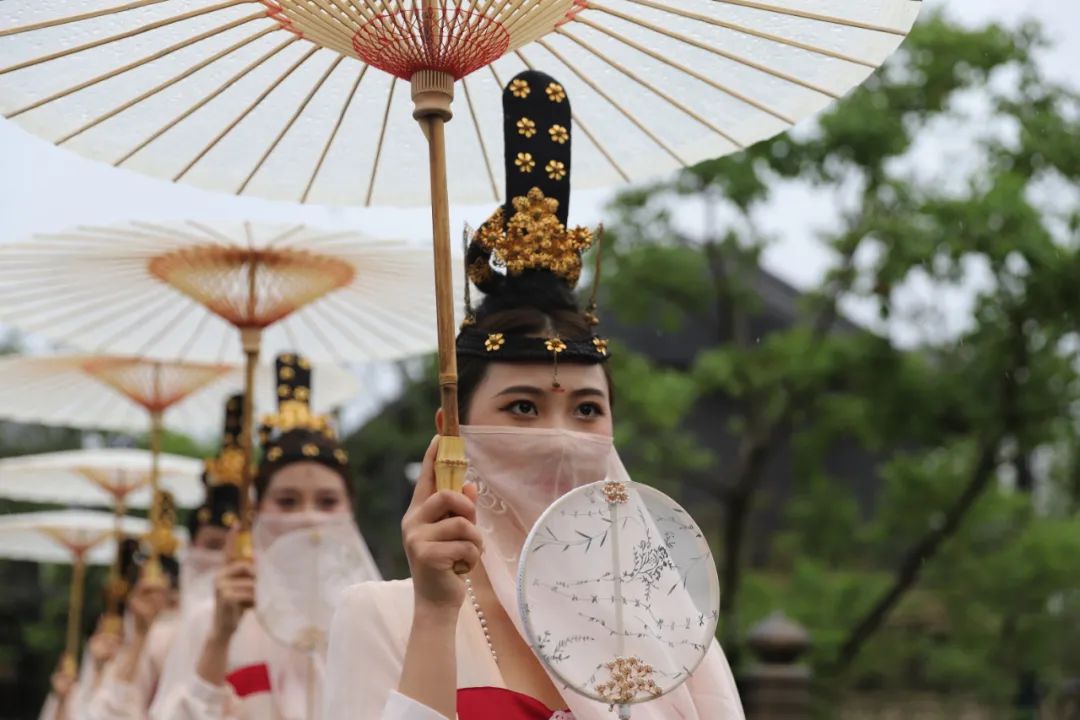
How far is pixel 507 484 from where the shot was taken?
2781mm

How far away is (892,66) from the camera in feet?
39.7

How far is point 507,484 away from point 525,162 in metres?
0.65

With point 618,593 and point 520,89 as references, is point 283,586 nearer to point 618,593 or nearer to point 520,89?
point 520,89

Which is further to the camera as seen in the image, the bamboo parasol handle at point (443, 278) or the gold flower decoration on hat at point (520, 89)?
the gold flower decoration on hat at point (520, 89)

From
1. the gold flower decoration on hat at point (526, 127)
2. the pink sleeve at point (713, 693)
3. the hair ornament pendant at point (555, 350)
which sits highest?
the gold flower decoration on hat at point (526, 127)

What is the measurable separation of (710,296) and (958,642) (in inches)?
144

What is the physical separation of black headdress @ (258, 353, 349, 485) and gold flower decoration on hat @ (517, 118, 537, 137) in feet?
8.72

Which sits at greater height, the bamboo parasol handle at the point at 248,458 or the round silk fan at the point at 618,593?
the bamboo parasol handle at the point at 248,458

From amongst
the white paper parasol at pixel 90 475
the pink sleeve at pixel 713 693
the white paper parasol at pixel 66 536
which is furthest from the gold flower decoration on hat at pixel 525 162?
the white paper parasol at pixel 66 536

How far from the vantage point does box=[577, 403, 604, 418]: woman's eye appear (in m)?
2.87

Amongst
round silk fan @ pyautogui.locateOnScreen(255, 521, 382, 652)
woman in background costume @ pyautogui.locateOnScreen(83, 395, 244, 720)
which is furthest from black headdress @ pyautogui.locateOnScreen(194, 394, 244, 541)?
round silk fan @ pyautogui.locateOnScreen(255, 521, 382, 652)

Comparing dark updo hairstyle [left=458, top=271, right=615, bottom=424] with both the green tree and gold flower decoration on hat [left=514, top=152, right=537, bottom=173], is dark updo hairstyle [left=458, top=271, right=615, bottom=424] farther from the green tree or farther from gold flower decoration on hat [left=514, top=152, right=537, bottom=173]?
the green tree

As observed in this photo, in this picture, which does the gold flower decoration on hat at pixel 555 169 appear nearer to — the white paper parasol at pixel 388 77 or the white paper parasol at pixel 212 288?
the white paper parasol at pixel 388 77

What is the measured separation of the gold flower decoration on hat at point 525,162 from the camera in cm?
295
